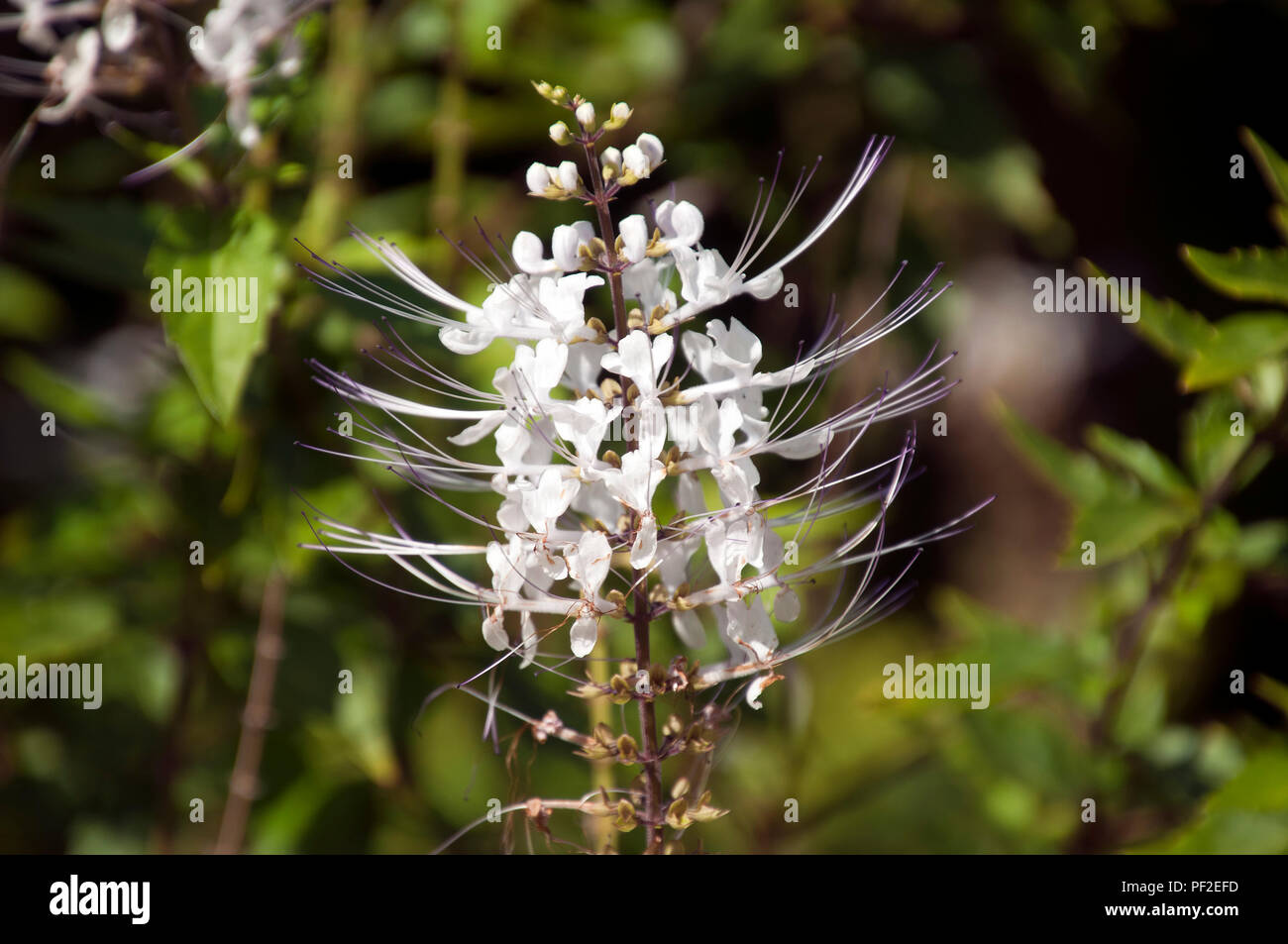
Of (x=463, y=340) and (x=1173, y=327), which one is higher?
(x=1173, y=327)

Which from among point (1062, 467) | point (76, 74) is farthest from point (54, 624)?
point (1062, 467)

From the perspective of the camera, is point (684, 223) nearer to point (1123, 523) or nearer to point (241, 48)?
point (241, 48)

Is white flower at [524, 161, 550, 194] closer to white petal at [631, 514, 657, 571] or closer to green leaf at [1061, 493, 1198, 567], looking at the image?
white petal at [631, 514, 657, 571]

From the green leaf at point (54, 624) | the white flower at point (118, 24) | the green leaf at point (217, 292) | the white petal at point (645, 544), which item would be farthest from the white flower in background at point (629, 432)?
the green leaf at point (54, 624)

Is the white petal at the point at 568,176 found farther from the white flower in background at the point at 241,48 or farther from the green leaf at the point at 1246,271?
the green leaf at the point at 1246,271

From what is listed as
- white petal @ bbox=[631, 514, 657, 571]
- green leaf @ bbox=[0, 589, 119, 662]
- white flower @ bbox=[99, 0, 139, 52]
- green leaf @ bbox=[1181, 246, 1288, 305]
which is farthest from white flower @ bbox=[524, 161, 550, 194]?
green leaf @ bbox=[0, 589, 119, 662]
